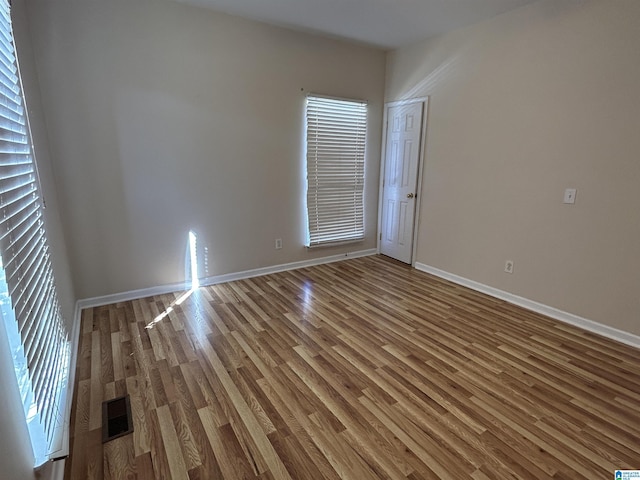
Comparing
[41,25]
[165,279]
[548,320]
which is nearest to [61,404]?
[165,279]

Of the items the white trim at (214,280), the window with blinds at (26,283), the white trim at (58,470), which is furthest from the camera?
the white trim at (214,280)

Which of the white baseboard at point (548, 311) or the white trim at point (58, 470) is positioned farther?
the white baseboard at point (548, 311)

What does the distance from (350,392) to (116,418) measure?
1330mm

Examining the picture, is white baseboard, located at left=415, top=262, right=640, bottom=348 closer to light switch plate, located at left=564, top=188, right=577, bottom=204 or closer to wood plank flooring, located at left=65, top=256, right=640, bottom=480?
wood plank flooring, located at left=65, top=256, right=640, bottom=480

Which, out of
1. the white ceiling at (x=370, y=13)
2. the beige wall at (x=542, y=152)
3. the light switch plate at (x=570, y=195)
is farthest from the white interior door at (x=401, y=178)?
the light switch plate at (x=570, y=195)

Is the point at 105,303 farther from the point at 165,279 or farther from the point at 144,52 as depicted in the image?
the point at 144,52

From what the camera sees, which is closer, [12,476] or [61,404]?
[12,476]

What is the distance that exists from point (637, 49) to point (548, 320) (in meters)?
2.18

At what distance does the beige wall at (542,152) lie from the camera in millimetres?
2549

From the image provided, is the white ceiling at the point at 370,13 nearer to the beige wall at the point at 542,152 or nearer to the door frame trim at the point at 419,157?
the beige wall at the point at 542,152

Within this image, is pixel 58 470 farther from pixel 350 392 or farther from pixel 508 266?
pixel 508 266

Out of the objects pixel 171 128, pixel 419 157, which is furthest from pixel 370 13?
pixel 171 128

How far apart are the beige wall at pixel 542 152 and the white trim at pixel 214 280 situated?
4.50ft

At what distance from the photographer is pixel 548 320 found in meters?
3.02
